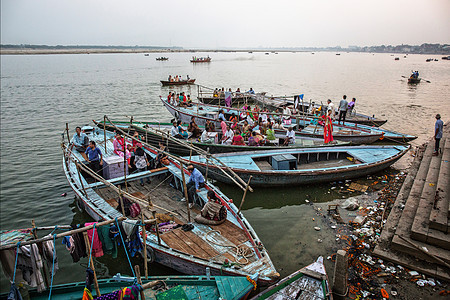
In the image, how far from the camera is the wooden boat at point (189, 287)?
228 inches

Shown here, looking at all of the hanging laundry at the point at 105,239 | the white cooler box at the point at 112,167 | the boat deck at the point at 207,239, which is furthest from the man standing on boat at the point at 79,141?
the hanging laundry at the point at 105,239

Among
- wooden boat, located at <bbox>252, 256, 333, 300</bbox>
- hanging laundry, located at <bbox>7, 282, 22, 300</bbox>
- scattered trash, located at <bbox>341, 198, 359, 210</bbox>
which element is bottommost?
wooden boat, located at <bbox>252, 256, 333, 300</bbox>

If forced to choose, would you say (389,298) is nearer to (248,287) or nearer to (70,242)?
(248,287)

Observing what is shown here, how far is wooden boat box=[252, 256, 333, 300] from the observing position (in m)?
6.04

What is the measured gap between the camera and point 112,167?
1136 cm

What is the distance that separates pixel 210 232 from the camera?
7879 mm

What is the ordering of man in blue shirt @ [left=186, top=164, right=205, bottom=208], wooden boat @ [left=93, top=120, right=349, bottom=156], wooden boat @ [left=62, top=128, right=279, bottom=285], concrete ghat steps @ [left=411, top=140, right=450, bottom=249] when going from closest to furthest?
wooden boat @ [left=62, top=128, right=279, bottom=285], concrete ghat steps @ [left=411, top=140, right=450, bottom=249], man in blue shirt @ [left=186, top=164, right=205, bottom=208], wooden boat @ [left=93, top=120, right=349, bottom=156]

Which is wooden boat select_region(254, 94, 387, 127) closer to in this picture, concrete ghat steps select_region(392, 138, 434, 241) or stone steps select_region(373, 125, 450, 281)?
concrete ghat steps select_region(392, 138, 434, 241)

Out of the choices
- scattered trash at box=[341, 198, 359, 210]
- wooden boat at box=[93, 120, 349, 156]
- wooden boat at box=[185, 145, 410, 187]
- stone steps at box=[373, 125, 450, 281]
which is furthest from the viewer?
wooden boat at box=[93, 120, 349, 156]

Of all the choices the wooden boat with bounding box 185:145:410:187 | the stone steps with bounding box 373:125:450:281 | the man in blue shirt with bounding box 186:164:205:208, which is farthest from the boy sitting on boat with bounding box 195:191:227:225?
the stone steps with bounding box 373:125:450:281

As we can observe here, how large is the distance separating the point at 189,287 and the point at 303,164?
958cm

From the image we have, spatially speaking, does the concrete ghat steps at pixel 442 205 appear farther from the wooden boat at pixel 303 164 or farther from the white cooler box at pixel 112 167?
the white cooler box at pixel 112 167

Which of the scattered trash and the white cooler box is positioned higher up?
the white cooler box

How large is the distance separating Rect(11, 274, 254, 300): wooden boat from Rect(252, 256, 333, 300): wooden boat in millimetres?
493
